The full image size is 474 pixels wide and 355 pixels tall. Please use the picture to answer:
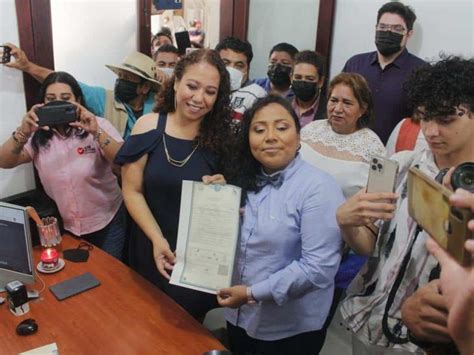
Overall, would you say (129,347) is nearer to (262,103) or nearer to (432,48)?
(262,103)

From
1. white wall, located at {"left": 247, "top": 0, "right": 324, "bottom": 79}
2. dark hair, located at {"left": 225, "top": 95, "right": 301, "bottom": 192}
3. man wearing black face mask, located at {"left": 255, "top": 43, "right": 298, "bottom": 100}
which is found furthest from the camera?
white wall, located at {"left": 247, "top": 0, "right": 324, "bottom": 79}

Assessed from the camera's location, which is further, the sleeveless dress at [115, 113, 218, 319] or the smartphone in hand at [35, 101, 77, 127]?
the smartphone in hand at [35, 101, 77, 127]

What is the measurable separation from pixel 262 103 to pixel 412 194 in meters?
0.77

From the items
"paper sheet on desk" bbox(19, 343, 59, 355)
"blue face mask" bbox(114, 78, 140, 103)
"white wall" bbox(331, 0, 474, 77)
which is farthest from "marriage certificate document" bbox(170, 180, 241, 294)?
"white wall" bbox(331, 0, 474, 77)

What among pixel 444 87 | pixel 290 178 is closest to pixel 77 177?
pixel 290 178

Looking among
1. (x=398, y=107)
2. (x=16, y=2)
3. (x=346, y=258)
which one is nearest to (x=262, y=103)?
(x=346, y=258)

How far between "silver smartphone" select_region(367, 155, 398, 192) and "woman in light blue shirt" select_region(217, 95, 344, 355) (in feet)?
0.86

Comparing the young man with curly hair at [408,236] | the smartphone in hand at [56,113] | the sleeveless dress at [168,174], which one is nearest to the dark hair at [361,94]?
the young man with curly hair at [408,236]

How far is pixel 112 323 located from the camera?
1.53m

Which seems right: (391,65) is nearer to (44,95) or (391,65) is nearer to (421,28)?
(421,28)

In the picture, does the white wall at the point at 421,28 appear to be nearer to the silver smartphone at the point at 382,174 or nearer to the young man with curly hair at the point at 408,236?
the young man with curly hair at the point at 408,236

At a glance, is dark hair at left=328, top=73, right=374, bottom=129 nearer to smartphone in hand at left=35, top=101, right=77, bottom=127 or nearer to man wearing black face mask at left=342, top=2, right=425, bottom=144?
man wearing black face mask at left=342, top=2, right=425, bottom=144

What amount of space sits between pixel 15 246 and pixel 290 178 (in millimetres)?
1076

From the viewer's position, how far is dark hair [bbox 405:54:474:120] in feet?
4.04
